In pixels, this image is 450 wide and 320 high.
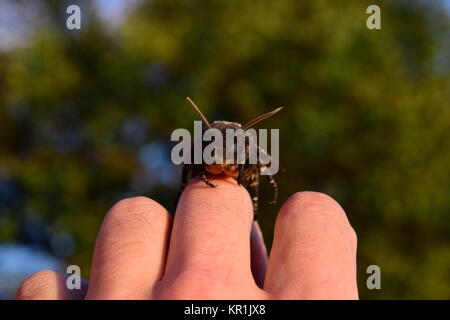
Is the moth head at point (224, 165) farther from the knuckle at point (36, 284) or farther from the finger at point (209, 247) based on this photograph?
the knuckle at point (36, 284)

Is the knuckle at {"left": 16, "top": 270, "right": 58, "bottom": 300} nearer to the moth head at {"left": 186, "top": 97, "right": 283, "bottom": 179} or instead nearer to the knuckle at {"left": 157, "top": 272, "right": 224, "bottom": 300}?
the knuckle at {"left": 157, "top": 272, "right": 224, "bottom": 300}

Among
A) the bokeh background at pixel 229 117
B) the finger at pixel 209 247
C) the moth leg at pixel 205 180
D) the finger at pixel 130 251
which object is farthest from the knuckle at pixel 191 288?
the bokeh background at pixel 229 117

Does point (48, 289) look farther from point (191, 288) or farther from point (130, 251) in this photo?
point (191, 288)

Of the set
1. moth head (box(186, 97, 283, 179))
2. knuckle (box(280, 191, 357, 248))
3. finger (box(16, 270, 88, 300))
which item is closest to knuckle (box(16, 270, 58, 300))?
A: finger (box(16, 270, 88, 300))

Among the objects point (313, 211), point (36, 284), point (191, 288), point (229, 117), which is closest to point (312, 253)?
point (313, 211)
